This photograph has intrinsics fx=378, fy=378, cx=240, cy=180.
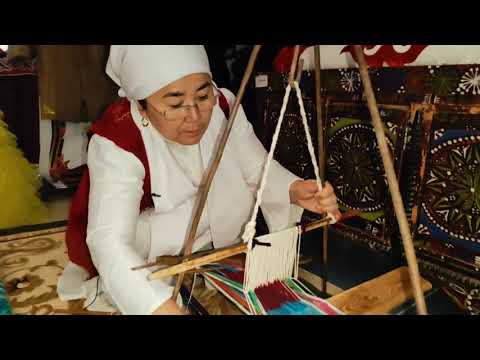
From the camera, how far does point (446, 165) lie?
1.46 m

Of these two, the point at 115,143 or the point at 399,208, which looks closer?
the point at 399,208

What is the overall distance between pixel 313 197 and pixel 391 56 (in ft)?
2.38

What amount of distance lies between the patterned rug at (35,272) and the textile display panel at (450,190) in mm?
1429

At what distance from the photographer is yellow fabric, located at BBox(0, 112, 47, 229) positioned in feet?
8.02

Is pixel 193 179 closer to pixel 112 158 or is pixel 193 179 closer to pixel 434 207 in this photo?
pixel 112 158

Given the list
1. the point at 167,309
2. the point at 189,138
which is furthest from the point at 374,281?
the point at 189,138

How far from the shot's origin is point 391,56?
160cm

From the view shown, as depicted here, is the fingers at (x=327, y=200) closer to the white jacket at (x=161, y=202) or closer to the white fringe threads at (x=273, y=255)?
the white fringe threads at (x=273, y=255)

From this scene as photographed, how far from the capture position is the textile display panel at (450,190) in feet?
4.53

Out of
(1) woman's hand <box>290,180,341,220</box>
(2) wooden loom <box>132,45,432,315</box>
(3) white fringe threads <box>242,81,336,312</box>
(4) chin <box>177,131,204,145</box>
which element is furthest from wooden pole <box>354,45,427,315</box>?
(4) chin <box>177,131,204,145</box>

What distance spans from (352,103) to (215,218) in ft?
2.83

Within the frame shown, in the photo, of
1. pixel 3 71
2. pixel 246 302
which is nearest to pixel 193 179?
pixel 246 302

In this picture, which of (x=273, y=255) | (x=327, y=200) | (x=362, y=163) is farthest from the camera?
(x=362, y=163)

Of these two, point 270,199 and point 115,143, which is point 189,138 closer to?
point 115,143
